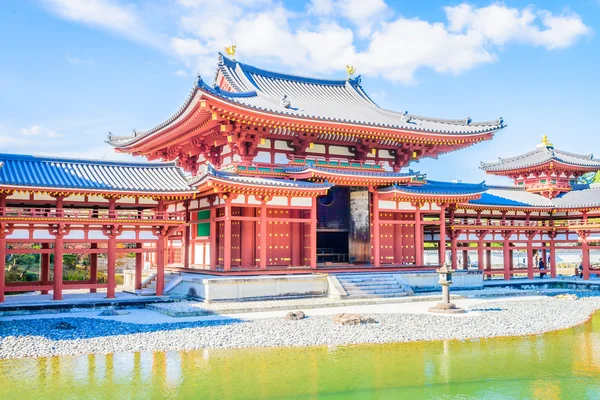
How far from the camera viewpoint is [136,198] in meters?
23.9

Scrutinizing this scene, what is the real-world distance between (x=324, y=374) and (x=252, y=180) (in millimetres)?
12310

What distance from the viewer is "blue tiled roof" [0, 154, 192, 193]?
21.2 meters

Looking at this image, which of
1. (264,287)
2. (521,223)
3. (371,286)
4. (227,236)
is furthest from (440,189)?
(227,236)

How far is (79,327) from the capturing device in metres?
17.8

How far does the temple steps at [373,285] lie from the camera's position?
24906 millimetres

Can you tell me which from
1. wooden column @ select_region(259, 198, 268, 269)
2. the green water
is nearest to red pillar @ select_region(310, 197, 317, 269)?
wooden column @ select_region(259, 198, 268, 269)

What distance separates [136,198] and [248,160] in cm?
531

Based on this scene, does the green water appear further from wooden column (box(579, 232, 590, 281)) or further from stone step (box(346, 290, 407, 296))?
wooden column (box(579, 232, 590, 281))

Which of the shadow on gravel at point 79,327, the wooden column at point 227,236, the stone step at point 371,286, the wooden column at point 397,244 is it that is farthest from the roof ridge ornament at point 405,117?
the shadow on gravel at point 79,327

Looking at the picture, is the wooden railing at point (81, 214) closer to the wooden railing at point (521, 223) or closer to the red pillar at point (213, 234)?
the red pillar at point (213, 234)

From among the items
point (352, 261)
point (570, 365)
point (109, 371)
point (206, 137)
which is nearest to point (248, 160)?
point (206, 137)

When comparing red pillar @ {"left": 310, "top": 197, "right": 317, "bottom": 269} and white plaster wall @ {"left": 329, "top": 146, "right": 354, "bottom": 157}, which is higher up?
white plaster wall @ {"left": 329, "top": 146, "right": 354, "bottom": 157}

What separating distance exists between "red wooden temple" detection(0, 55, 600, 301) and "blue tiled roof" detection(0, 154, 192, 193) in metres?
0.07

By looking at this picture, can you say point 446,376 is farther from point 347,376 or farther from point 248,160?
point 248,160
